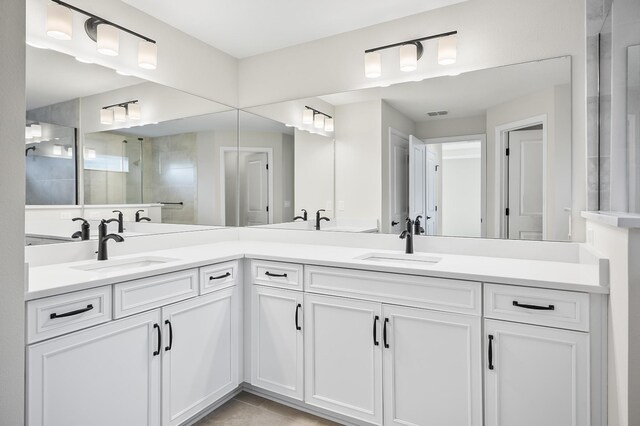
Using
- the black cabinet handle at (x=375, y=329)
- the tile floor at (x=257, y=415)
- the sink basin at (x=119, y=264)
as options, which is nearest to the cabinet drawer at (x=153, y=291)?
the sink basin at (x=119, y=264)

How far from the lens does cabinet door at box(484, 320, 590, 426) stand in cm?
149

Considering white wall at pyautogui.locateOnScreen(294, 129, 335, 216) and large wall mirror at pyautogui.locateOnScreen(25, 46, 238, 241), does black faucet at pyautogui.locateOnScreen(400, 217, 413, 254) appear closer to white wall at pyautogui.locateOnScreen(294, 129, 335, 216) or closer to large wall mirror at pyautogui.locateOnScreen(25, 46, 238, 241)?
white wall at pyautogui.locateOnScreen(294, 129, 335, 216)

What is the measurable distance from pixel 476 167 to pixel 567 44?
802 mm

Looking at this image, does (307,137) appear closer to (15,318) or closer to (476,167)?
(476,167)

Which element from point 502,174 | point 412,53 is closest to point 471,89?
point 412,53

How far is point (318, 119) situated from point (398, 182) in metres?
0.83

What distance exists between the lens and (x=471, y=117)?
2289 millimetres

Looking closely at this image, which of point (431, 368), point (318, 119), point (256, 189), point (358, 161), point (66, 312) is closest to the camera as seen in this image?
point (66, 312)

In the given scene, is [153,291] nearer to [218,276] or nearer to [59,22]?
[218,276]

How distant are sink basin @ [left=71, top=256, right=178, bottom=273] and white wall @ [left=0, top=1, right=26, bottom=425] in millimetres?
539

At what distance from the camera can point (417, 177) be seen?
2.49 metres

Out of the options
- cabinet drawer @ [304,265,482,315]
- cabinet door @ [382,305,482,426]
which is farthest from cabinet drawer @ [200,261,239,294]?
cabinet door @ [382,305,482,426]

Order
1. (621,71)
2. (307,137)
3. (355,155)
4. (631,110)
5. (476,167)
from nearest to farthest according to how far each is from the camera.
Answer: (631,110), (621,71), (476,167), (355,155), (307,137)

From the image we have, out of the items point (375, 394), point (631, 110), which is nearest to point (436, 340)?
point (375, 394)
